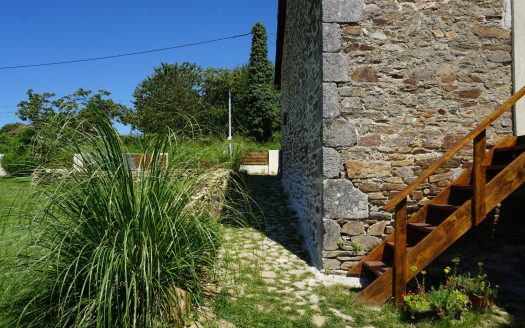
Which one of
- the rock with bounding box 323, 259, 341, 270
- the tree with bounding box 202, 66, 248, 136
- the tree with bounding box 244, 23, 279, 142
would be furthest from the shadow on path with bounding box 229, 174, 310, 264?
the tree with bounding box 202, 66, 248, 136

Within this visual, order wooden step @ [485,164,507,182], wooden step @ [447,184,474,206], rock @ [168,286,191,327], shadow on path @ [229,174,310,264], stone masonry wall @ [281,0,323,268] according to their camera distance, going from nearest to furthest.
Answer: rock @ [168,286,191,327], wooden step @ [485,164,507,182], wooden step @ [447,184,474,206], stone masonry wall @ [281,0,323,268], shadow on path @ [229,174,310,264]

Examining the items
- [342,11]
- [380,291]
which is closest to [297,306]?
[380,291]

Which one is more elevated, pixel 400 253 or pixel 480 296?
pixel 400 253

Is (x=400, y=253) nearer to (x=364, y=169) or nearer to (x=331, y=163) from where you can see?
(x=364, y=169)

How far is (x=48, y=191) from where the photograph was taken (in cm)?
271

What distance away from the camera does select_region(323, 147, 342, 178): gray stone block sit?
443 centimetres

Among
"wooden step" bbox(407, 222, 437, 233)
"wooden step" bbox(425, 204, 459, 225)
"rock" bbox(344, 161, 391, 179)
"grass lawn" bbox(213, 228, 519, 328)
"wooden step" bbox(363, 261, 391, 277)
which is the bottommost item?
"grass lawn" bbox(213, 228, 519, 328)

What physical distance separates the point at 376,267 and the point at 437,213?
972 millimetres

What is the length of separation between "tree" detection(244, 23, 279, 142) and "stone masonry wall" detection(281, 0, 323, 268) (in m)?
19.8

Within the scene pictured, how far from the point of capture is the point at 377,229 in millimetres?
4445

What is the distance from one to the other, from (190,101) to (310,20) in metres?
27.5

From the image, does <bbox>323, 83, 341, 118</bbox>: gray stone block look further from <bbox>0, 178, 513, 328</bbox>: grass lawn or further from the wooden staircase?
<bbox>0, 178, 513, 328</bbox>: grass lawn

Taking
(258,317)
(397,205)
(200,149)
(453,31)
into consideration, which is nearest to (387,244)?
(397,205)

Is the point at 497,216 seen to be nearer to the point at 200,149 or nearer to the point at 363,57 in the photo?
the point at 363,57
